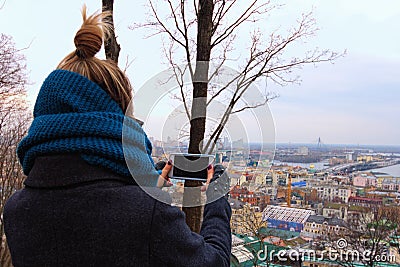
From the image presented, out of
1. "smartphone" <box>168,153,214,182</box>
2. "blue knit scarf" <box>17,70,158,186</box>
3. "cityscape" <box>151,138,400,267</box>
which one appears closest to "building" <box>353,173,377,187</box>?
"cityscape" <box>151,138,400,267</box>

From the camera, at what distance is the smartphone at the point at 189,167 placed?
2.36 ft

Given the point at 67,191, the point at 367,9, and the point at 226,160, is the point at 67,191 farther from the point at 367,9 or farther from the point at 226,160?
the point at 367,9

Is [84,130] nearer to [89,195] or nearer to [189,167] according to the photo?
[89,195]

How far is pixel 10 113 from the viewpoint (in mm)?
2684

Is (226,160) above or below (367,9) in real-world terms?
below

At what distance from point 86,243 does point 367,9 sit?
6.55 ft

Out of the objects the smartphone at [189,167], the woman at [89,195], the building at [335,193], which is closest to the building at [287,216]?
the building at [335,193]

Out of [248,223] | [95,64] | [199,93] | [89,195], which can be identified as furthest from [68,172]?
[248,223]

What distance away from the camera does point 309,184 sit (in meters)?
1.68

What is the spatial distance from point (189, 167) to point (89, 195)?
0.23m

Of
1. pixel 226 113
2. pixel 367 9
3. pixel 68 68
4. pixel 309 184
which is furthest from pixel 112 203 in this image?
pixel 367 9

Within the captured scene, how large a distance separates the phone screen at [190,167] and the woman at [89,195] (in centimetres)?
11

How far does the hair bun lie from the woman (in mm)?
38

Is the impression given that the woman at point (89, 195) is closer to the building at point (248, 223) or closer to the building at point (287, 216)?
the building at point (248, 223)
